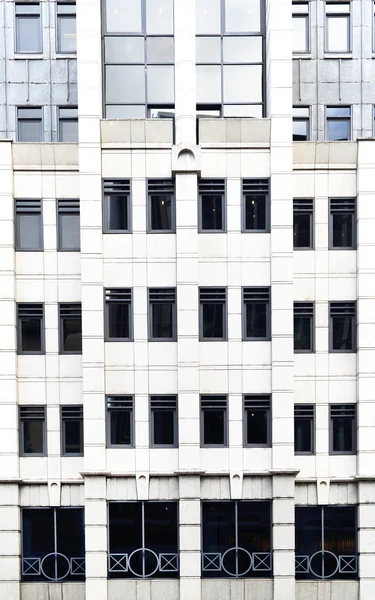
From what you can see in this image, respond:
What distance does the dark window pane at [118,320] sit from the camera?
19.6 meters

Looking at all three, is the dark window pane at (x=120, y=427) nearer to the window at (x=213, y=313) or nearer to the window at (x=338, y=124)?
the window at (x=213, y=313)

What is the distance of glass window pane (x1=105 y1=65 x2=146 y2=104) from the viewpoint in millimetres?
20156

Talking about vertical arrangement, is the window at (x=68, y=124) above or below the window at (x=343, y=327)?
above

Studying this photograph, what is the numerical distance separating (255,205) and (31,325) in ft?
27.7

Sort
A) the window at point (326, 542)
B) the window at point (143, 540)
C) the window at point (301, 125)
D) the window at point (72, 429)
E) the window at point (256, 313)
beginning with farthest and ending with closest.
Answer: the window at point (301, 125) → the window at point (72, 429) → the window at point (326, 542) → the window at point (256, 313) → the window at point (143, 540)

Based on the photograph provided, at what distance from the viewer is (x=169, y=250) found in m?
19.5

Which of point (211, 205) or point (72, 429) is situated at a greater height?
point (211, 205)

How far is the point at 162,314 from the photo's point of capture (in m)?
19.7

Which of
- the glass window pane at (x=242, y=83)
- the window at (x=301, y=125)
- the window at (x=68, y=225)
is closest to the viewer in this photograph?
the window at (x=68, y=225)

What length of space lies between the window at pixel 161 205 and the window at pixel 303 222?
4.10 m

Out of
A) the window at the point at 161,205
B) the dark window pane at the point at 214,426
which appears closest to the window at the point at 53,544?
the dark window pane at the point at 214,426

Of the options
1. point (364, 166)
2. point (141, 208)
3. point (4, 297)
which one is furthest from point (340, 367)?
point (4, 297)

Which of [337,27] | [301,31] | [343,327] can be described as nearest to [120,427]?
[343,327]

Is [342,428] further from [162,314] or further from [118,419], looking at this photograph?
[118,419]
